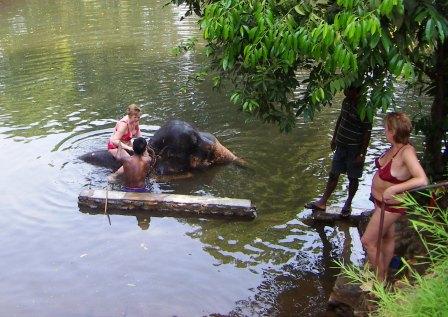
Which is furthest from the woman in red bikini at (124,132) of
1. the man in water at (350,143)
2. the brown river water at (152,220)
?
the man in water at (350,143)

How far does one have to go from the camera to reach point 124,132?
29.0 ft

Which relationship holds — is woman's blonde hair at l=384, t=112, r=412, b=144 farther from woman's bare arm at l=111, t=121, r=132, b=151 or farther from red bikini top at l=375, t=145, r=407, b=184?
woman's bare arm at l=111, t=121, r=132, b=151

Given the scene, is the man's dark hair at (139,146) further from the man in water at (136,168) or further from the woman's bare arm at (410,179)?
the woman's bare arm at (410,179)

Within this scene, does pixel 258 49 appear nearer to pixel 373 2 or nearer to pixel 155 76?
pixel 373 2

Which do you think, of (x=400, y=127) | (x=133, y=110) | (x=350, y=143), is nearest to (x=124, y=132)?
(x=133, y=110)

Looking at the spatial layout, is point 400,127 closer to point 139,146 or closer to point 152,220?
point 152,220

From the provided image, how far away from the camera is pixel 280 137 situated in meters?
10.3

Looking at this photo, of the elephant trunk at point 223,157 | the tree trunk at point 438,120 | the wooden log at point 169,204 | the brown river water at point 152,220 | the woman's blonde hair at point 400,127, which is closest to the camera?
the woman's blonde hair at point 400,127

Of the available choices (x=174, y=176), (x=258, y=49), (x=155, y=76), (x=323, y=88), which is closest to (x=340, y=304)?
(x=323, y=88)

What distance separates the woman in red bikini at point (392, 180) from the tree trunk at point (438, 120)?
1.16 meters

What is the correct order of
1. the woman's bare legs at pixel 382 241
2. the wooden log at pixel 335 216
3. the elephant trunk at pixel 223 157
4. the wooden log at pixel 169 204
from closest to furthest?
the woman's bare legs at pixel 382 241 → the wooden log at pixel 335 216 → the wooden log at pixel 169 204 → the elephant trunk at pixel 223 157

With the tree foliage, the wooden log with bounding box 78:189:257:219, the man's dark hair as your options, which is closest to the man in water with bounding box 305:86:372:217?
the wooden log with bounding box 78:189:257:219

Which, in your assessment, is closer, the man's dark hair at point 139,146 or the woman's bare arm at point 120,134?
the man's dark hair at point 139,146

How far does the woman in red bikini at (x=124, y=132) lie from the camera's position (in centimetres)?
865
